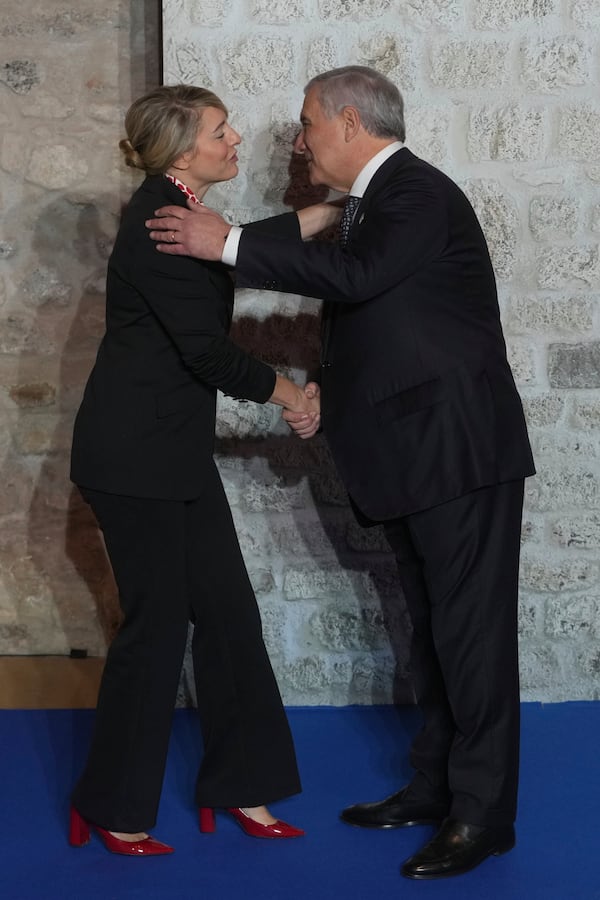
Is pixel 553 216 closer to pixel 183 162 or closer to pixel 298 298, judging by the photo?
pixel 298 298

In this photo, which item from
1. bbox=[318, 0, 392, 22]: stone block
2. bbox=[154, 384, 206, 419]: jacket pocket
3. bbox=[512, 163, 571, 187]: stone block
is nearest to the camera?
bbox=[154, 384, 206, 419]: jacket pocket

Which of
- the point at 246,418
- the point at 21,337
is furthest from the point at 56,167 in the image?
the point at 246,418

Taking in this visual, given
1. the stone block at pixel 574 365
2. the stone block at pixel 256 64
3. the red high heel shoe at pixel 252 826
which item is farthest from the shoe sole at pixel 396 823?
the stone block at pixel 256 64

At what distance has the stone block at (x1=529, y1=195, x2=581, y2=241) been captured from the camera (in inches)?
137

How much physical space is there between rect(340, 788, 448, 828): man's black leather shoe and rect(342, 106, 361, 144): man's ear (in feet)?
5.52

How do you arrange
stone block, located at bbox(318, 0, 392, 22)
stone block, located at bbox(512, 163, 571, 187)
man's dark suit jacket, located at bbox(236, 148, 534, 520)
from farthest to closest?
stone block, located at bbox(512, 163, 571, 187), stone block, located at bbox(318, 0, 392, 22), man's dark suit jacket, located at bbox(236, 148, 534, 520)

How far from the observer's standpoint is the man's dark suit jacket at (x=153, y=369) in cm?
266

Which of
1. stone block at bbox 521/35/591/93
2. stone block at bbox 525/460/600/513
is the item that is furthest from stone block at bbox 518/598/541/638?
stone block at bbox 521/35/591/93

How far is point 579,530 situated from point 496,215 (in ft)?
3.33

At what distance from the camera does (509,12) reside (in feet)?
11.1

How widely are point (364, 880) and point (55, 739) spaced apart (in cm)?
118

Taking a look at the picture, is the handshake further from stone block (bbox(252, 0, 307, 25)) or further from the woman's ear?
stone block (bbox(252, 0, 307, 25))

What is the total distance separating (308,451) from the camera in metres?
3.64

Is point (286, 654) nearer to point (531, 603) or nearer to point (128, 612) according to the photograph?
point (531, 603)
